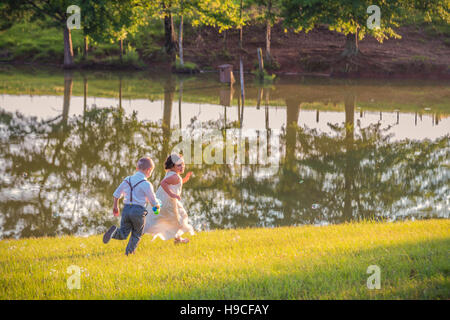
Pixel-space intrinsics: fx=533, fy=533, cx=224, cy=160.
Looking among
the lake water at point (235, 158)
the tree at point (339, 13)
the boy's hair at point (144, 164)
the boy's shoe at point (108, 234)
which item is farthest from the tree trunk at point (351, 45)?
the boy's shoe at point (108, 234)

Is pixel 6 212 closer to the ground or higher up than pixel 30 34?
closer to the ground

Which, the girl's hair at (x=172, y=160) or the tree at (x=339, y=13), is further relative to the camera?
the tree at (x=339, y=13)

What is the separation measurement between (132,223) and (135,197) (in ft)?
1.38

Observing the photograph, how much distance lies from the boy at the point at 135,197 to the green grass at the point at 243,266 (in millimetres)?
419

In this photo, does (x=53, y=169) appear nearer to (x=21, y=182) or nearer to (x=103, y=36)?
(x=21, y=182)

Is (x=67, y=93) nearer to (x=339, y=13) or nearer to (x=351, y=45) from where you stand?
(x=339, y=13)

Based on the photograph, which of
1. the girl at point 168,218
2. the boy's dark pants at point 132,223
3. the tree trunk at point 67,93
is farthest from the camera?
the tree trunk at point 67,93

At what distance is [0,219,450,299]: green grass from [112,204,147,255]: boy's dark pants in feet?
0.63

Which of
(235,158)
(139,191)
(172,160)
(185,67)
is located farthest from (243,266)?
(185,67)

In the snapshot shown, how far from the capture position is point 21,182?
1415 cm

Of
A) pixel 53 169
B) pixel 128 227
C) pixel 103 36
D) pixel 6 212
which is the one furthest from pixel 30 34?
pixel 128 227

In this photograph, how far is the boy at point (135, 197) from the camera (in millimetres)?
7473

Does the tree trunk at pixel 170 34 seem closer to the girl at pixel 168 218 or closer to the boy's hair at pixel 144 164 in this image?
the girl at pixel 168 218

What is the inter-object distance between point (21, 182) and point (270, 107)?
16519 millimetres
